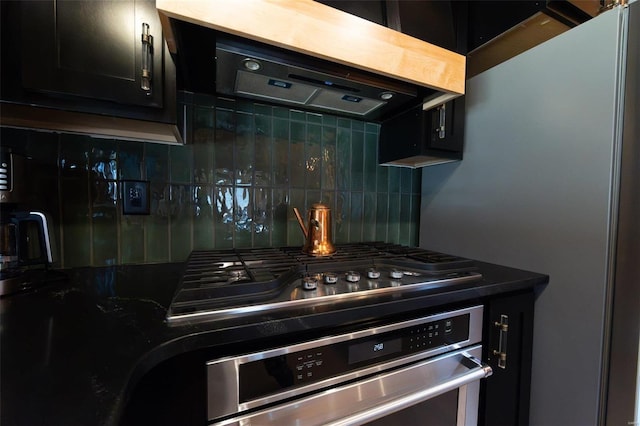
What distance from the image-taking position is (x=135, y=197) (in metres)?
0.94

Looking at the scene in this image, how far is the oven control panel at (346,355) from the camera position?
0.52 meters

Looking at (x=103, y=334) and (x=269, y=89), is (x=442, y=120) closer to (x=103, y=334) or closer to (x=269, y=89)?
(x=269, y=89)

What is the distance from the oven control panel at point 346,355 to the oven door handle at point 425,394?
0.19ft

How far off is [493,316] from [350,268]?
0.46 meters

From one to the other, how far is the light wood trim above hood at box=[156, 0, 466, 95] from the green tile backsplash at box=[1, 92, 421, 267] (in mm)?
417

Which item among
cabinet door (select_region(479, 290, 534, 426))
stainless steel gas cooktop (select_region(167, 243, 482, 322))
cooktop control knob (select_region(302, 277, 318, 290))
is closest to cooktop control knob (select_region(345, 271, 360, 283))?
stainless steel gas cooktop (select_region(167, 243, 482, 322))

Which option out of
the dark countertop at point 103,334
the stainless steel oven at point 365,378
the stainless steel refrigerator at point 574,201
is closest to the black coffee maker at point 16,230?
the dark countertop at point 103,334

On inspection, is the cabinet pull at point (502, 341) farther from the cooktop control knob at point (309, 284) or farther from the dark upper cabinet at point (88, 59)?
the dark upper cabinet at point (88, 59)

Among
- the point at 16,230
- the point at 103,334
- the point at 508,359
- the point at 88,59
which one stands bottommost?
the point at 508,359

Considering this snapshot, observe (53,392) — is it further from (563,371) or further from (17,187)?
(563,371)

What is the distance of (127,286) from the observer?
0.72 metres

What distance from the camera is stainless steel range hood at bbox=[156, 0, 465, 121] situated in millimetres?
593

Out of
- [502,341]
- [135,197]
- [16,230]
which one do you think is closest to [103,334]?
[16,230]

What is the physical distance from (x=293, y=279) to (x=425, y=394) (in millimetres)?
438
